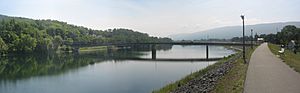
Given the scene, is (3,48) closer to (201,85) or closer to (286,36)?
(286,36)

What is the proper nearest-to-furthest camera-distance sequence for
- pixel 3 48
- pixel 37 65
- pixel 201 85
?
pixel 201 85 → pixel 37 65 → pixel 3 48

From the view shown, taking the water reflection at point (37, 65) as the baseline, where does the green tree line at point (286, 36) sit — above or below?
above

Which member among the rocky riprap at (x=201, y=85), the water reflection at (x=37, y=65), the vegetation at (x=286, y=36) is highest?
the vegetation at (x=286, y=36)

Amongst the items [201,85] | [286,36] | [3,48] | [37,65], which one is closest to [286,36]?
[286,36]

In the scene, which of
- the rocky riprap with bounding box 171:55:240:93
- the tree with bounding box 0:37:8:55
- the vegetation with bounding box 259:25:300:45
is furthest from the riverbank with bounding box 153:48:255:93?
the tree with bounding box 0:37:8:55

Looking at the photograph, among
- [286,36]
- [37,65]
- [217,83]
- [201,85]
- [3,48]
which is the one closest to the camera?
[217,83]

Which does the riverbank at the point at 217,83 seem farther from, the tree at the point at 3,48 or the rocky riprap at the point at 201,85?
the tree at the point at 3,48

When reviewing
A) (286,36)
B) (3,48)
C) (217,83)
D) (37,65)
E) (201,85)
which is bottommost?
(37,65)

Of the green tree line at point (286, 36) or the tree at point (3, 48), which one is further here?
the tree at point (3, 48)

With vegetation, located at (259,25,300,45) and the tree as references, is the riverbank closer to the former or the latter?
vegetation, located at (259,25,300,45)

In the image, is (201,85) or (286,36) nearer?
(201,85)

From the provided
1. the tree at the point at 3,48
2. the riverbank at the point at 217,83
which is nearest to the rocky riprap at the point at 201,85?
the riverbank at the point at 217,83

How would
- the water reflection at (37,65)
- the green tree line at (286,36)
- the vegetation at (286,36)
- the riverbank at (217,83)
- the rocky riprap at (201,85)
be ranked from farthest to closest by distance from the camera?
the green tree line at (286,36) → the vegetation at (286,36) → the water reflection at (37,65) → the rocky riprap at (201,85) → the riverbank at (217,83)

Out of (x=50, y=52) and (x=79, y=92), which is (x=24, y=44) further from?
(x=79, y=92)
